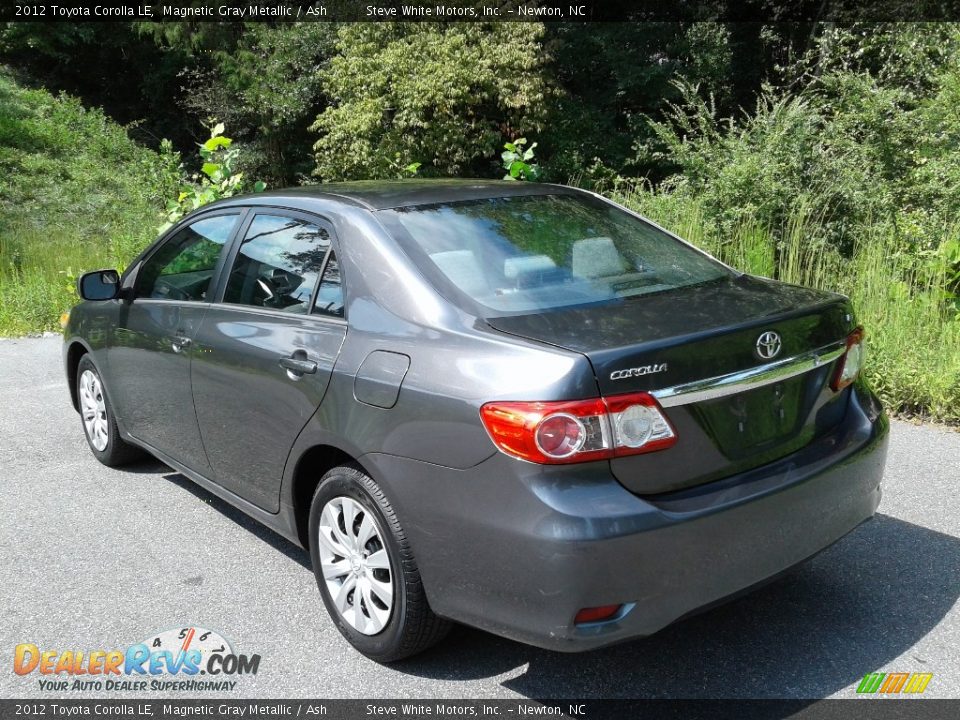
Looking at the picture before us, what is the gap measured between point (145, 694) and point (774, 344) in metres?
2.41

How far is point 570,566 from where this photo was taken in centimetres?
253

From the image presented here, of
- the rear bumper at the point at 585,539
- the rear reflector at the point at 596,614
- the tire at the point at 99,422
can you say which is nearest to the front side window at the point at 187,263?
the tire at the point at 99,422

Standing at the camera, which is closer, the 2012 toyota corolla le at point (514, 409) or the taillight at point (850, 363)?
the 2012 toyota corolla le at point (514, 409)

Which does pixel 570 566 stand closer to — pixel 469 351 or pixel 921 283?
pixel 469 351

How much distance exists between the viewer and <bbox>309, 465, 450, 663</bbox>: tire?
2973mm

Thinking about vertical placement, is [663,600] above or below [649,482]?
below

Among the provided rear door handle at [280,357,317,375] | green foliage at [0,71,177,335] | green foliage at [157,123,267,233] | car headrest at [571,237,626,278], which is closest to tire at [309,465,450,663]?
rear door handle at [280,357,317,375]

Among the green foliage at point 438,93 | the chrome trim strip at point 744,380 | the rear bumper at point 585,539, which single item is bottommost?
the rear bumper at point 585,539

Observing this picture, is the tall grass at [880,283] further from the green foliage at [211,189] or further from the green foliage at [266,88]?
the green foliage at [266,88]

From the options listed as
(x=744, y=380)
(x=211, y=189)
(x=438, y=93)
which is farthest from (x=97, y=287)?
(x=438, y=93)

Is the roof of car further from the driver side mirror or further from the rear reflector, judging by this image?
the rear reflector

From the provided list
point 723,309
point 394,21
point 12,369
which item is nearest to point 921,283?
point 723,309

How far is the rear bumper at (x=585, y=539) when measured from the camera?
255 cm

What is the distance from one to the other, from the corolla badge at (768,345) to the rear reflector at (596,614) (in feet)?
2.99
